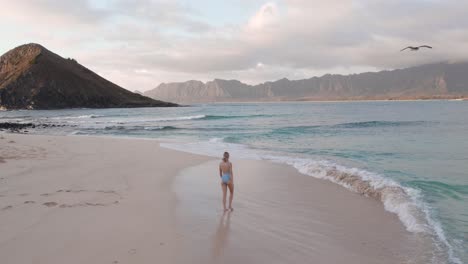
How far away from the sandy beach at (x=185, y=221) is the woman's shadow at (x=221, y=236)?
0.02 meters

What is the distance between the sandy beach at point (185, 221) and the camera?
6043 millimetres

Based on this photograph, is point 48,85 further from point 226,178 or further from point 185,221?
point 185,221

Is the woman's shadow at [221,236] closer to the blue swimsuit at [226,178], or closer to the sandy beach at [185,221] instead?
the sandy beach at [185,221]

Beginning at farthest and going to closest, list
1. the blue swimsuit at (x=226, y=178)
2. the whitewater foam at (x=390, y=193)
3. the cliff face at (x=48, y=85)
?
the cliff face at (x=48, y=85), the blue swimsuit at (x=226, y=178), the whitewater foam at (x=390, y=193)

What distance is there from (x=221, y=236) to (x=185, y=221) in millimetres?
1148

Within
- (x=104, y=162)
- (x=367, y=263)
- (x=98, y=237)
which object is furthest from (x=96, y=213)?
(x=104, y=162)

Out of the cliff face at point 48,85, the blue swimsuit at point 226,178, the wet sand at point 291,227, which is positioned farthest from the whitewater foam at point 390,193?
the cliff face at point 48,85

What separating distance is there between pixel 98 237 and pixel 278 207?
411 cm

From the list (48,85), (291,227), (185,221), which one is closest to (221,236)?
(185,221)

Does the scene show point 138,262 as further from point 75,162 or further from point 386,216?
point 75,162

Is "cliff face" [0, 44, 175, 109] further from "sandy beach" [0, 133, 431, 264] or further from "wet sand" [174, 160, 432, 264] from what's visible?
"wet sand" [174, 160, 432, 264]

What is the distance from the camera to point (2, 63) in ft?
524

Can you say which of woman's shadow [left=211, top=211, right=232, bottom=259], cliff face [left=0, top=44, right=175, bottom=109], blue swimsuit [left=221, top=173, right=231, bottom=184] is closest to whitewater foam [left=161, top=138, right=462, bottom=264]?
woman's shadow [left=211, top=211, right=232, bottom=259]

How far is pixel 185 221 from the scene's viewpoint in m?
7.73
